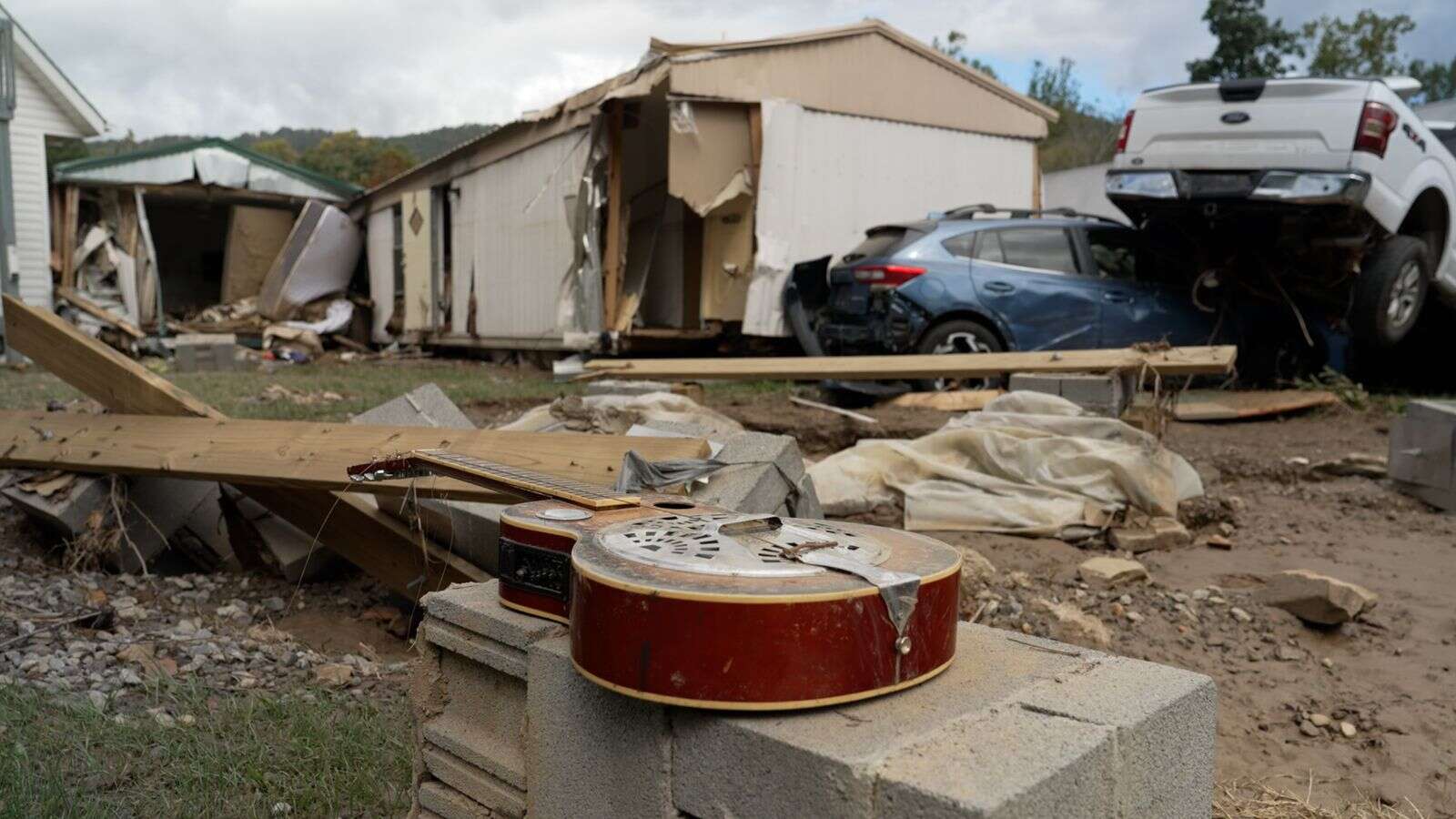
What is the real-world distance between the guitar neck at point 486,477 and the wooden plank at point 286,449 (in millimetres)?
615

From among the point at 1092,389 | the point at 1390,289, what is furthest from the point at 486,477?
the point at 1390,289

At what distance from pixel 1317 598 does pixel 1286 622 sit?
137mm

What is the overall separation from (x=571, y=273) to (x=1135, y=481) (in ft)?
27.9

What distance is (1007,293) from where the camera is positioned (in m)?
8.54

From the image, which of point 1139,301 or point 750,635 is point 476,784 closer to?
point 750,635

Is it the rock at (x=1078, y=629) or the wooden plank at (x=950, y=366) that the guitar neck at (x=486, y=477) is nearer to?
the rock at (x=1078, y=629)

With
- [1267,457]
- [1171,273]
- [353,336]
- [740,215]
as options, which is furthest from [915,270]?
[353,336]

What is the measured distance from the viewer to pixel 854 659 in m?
1.57

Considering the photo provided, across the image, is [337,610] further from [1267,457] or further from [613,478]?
[1267,457]

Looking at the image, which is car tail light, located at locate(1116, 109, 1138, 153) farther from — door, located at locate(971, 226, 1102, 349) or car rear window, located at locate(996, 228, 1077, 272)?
door, located at locate(971, 226, 1102, 349)

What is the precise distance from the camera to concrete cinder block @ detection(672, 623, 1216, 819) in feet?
4.61

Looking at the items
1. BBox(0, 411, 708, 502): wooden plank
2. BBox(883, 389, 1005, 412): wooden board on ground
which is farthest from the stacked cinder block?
BBox(883, 389, 1005, 412): wooden board on ground

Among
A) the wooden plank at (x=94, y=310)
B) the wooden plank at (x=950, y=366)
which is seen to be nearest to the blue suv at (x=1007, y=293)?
the wooden plank at (x=950, y=366)

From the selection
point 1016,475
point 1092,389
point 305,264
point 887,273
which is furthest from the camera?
point 305,264
